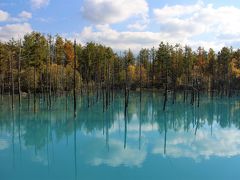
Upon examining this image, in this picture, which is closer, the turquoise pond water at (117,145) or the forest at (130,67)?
the turquoise pond water at (117,145)

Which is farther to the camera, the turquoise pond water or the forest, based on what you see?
the forest

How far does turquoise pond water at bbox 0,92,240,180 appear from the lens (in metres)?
14.5

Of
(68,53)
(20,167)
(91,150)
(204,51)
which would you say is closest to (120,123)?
(91,150)

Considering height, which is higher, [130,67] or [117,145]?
[130,67]

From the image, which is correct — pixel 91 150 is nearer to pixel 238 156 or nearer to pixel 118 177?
pixel 118 177

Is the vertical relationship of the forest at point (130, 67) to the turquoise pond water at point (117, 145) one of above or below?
above

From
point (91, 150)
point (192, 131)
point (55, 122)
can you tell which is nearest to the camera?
point (91, 150)

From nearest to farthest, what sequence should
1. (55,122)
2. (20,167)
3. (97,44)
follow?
(20,167)
(55,122)
(97,44)

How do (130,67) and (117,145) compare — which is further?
(130,67)

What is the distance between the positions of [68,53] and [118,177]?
53131 millimetres

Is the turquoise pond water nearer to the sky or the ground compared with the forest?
nearer to the ground

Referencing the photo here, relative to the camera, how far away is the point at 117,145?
20.3 meters

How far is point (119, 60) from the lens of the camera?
241 feet

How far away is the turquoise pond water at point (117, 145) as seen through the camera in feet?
47.6
